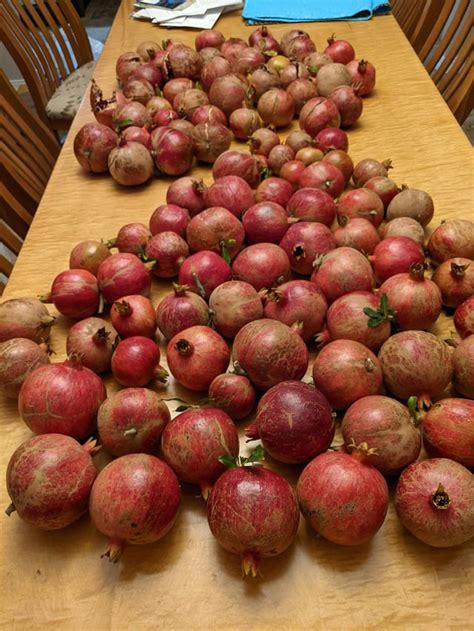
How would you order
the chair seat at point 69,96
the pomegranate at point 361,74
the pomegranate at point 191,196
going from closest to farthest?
1. the pomegranate at point 191,196
2. the pomegranate at point 361,74
3. the chair seat at point 69,96

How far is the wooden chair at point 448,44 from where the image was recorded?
7.00ft

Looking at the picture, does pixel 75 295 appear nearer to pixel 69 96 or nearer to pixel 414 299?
pixel 414 299

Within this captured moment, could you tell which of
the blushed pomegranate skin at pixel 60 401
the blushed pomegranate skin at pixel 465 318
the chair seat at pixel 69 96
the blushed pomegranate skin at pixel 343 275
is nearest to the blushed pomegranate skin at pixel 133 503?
the blushed pomegranate skin at pixel 60 401

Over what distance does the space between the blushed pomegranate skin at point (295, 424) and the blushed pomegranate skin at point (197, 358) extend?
5.7 inches

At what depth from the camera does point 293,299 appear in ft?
3.30

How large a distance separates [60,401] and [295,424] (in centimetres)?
39

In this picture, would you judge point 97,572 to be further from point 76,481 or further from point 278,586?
point 278,586

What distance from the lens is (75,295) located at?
109cm

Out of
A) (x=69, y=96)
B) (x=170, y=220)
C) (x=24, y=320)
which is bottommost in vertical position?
(x=69, y=96)

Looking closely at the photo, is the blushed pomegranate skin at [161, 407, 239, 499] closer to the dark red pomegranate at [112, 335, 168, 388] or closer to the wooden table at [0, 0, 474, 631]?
the wooden table at [0, 0, 474, 631]

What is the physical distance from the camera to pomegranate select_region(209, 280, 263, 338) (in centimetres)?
101

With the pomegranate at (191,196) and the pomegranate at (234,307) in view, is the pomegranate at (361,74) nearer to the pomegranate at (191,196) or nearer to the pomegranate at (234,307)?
the pomegranate at (191,196)

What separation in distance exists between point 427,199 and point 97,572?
41.2 inches

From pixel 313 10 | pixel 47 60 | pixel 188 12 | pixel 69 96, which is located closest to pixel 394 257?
pixel 313 10
